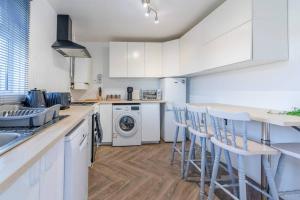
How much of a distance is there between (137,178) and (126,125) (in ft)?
5.25

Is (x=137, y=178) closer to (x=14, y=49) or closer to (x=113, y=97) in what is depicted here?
(x=14, y=49)

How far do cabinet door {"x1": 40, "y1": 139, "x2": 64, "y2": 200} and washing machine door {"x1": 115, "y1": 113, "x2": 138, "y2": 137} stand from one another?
9.09 ft

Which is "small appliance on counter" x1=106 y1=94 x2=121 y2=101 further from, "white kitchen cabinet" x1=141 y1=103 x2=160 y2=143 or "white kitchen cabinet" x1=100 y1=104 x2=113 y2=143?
"white kitchen cabinet" x1=141 y1=103 x2=160 y2=143

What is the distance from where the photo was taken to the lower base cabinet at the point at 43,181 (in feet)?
2.05

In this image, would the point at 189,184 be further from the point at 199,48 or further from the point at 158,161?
the point at 199,48

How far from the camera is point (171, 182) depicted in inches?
94.2

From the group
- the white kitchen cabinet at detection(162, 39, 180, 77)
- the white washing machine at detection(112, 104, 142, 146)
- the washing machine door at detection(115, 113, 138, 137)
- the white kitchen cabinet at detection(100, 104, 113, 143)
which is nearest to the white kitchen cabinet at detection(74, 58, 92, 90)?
the white kitchen cabinet at detection(100, 104, 113, 143)

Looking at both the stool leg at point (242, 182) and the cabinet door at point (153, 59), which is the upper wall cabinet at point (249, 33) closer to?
the stool leg at point (242, 182)

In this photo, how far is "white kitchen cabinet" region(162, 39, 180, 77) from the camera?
161 inches

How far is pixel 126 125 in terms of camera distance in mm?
4016

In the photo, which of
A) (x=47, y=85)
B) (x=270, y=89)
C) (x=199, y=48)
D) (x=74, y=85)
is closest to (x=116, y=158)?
(x=47, y=85)

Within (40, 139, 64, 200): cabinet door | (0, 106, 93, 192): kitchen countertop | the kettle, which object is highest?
the kettle

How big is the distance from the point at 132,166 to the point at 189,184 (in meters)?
0.90

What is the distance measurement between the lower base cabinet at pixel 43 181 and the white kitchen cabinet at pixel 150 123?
2.96 meters
